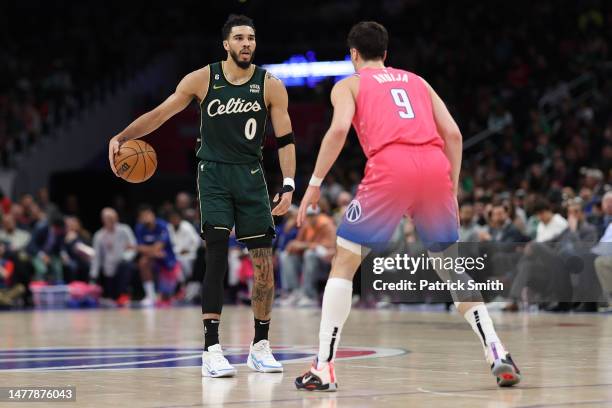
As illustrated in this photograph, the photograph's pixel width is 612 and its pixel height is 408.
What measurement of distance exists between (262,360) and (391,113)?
2.05m

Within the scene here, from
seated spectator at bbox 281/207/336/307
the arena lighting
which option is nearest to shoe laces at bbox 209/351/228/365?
seated spectator at bbox 281/207/336/307

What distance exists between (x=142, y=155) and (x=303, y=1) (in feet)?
87.6

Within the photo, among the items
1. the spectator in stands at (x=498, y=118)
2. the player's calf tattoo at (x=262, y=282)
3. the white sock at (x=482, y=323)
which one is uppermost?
the spectator in stands at (x=498, y=118)

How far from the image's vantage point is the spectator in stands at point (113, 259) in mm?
20406

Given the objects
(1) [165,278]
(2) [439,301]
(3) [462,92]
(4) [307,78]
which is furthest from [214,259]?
(4) [307,78]

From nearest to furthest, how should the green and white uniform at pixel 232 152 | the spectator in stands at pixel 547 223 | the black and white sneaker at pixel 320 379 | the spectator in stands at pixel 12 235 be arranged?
the black and white sneaker at pixel 320 379 < the green and white uniform at pixel 232 152 < the spectator in stands at pixel 547 223 < the spectator in stands at pixel 12 235

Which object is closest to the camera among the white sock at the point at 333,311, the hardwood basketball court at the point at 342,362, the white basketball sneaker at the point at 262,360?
the hardwood basketball court at the point at 342,362

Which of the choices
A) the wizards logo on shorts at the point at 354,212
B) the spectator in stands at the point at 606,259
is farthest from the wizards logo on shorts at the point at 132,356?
the spectator in stands at the point at 606,259

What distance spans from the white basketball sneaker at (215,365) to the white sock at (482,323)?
5.13 ft

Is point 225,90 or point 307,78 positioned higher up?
point 307,78

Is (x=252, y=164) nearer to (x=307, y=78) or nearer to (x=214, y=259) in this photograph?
(x=214, y=259)

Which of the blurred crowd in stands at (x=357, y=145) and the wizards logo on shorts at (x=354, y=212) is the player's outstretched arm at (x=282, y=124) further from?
the blurred crowd in stands at (x=357, y=145)

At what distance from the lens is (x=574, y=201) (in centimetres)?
1543

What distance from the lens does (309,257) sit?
728 inches
